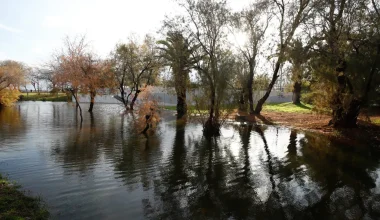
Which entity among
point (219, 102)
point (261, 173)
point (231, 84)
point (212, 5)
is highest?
point (212, 5)

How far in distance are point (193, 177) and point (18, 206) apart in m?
5.64

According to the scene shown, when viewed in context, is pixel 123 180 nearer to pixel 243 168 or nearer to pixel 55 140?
pixel 243 168

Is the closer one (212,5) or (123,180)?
(123,180)

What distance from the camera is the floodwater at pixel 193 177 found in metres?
7.84

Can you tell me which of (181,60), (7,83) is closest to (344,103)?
(181,60)

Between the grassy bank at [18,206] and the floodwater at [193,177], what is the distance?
321 millimetres

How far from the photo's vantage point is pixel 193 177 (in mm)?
10742

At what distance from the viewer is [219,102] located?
69.4ft

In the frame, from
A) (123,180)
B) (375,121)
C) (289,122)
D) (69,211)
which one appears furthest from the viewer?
(289,122)

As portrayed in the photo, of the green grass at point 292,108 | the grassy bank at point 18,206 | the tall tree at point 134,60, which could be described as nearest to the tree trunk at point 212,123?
the grassy bank at point 18,206

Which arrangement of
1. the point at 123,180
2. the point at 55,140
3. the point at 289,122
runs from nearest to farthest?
the point at 123,180
the point at 55,140
the point at 289,122

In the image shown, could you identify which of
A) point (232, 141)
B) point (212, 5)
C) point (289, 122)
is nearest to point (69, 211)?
point (232, 141)

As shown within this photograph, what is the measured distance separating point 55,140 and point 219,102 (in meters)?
11.3

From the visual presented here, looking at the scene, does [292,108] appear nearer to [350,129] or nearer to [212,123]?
[350,129]
